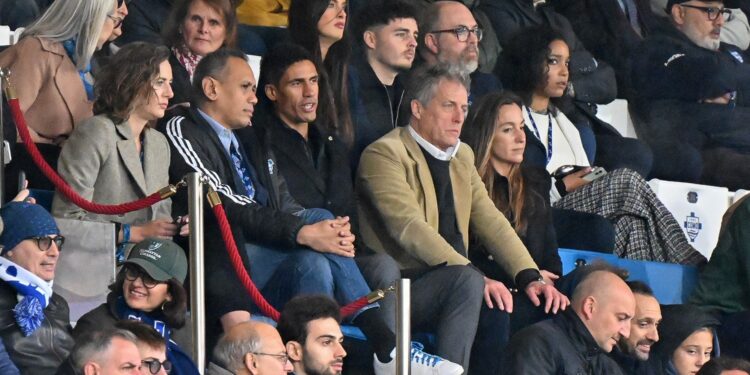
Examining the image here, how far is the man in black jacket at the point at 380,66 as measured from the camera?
28.2 feet

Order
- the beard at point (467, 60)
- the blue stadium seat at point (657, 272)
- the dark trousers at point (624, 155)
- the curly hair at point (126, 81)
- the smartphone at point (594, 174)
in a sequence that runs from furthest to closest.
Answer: the dark trousers at point (624, 155), the smartphone at point (594, 174), the blue stadium seat at point (657, 272), the beard at point (467, 60), the curly hair at point (126, 81)

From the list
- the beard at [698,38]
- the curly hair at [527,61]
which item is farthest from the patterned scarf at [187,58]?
the beard at [698,38]

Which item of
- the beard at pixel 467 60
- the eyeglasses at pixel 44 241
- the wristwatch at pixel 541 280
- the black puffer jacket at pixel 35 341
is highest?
the beard at pixel 467 60

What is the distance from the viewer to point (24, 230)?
655 cm

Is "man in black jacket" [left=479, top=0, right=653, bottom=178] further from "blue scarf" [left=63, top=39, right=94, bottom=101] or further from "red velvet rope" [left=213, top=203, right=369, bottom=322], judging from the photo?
"red velvet rope" [left=213, top=203, right=369, bottom=322]

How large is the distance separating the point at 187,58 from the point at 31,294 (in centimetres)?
223

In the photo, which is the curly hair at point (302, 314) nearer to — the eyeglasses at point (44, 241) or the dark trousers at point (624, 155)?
the eyeglasses at point (44, 241)

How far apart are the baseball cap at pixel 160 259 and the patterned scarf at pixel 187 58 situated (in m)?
1.69

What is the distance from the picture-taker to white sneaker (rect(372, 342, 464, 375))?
728 centimetres

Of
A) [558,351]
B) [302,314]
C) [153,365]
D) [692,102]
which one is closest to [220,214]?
[302,314]

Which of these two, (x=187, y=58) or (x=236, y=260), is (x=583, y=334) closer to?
(x=236, y=260)

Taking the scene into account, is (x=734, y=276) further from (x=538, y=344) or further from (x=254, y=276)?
(x=254, y=276)

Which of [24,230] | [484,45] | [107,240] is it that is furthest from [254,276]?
[484,45]

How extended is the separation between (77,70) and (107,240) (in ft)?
3.10
